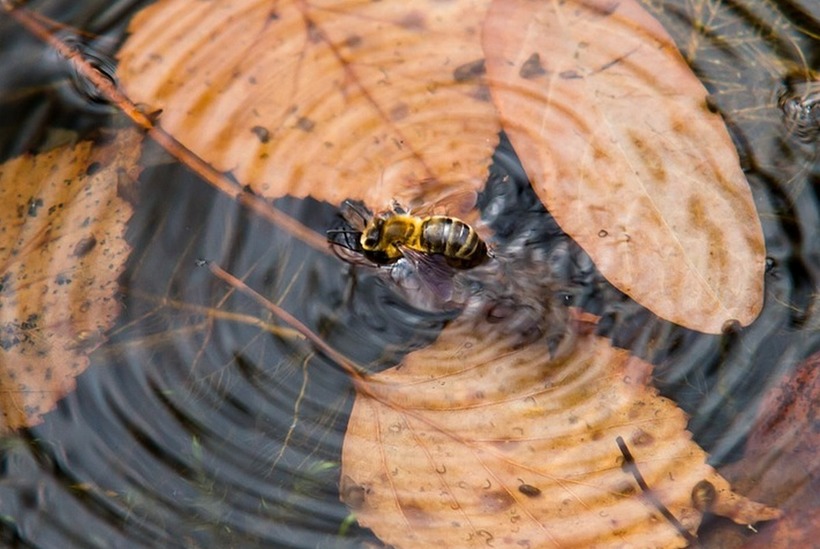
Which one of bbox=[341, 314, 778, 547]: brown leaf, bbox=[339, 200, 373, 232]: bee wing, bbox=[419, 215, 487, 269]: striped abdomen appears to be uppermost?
bbox=[339, 200, 373, 232]: bee wing

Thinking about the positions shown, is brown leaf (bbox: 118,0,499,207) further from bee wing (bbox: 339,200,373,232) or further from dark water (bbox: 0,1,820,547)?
dark water (bbox: 0,1,820,547)

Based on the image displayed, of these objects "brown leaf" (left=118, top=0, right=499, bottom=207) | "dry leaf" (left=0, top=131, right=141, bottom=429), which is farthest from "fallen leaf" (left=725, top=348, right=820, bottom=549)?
"dry leaf" (left=0, top=131, right=141, bottom=429)

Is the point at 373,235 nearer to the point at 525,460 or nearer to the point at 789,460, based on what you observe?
the point at 525,460

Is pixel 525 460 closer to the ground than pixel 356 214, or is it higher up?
closer to the ground

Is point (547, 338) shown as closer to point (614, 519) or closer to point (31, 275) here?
point (614, 519)

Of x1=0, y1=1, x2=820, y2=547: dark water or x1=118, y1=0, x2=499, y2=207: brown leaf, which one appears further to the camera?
x1=118, y1=0, x2=499, y2=207: brown leaf

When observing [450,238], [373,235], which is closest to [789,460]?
[450,238]

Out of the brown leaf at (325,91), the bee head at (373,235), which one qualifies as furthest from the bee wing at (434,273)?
the brown leaf at (325,91)
